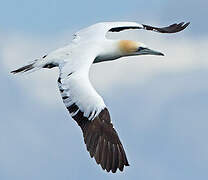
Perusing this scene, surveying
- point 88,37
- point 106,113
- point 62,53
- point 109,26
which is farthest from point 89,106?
point 109,26

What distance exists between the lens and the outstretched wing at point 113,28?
2447 centimetres

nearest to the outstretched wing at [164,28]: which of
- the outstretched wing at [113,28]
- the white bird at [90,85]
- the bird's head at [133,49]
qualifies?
the outstretched wing at [113,28]

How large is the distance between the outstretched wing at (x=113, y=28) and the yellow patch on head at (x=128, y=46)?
3.12ft

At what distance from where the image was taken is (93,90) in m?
20.3

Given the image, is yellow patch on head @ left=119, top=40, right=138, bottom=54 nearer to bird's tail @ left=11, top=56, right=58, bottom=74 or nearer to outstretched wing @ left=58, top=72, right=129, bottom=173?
bird's tail @ left=11, top=56, right=58, bottom=74

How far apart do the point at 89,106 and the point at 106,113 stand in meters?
0.39

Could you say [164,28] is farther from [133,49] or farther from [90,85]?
[90,85]

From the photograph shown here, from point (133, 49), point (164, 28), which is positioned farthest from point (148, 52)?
point (164, 28)

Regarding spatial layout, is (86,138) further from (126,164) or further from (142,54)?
(142,54)

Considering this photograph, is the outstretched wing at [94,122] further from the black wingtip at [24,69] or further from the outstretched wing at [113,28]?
the outstretched wing at [113,28]

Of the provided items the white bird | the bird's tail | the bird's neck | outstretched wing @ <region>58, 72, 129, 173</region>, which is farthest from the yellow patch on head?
outstretched wing @ <region>58, 72, 129, 173</region>

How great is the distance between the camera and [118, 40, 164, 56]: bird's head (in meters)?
23.3

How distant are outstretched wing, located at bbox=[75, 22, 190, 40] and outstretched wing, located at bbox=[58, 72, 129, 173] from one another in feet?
Result: 12.6

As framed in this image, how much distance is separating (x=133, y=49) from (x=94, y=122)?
3974mm
